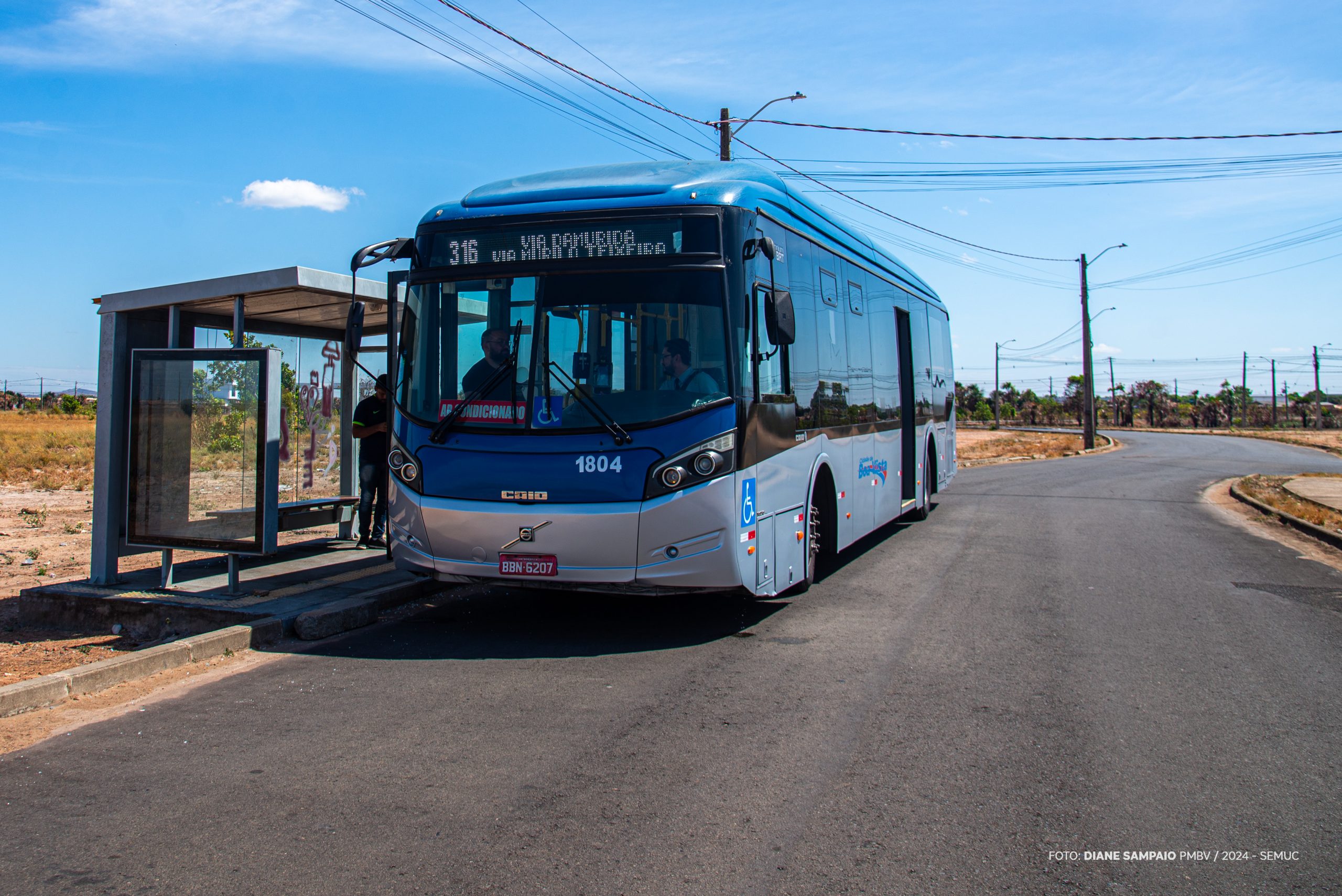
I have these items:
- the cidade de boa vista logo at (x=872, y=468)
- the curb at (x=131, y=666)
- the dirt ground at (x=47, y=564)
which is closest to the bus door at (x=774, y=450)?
the cidade de boa vista logo at (x=872, y=468)

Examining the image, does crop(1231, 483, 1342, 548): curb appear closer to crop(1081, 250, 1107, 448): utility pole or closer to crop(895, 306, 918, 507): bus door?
crop(895, 306, 918, 507): bus door

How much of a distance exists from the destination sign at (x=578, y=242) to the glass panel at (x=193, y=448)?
2.31m

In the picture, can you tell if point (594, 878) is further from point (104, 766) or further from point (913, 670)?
point (913, 670)

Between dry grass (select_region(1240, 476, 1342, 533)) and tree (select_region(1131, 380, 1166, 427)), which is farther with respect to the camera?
tree (select_region(1131, 380, 1166, 427))

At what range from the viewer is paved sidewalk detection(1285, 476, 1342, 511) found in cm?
1727

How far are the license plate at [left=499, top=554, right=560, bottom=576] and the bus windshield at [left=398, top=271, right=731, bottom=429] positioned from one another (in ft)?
2.92

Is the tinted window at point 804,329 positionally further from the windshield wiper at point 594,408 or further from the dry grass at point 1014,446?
the dry grass at point 1014,446

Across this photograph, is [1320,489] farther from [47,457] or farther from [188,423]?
[47,457]

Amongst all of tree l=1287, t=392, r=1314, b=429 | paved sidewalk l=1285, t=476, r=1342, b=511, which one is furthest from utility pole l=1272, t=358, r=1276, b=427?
paved sidewalk l=1285, t=476, r=1342, b=511

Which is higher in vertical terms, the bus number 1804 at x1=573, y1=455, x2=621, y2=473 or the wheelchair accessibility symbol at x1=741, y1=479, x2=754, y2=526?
the bus number 1804 at x1=573, y1=455, x2=621, y2=473

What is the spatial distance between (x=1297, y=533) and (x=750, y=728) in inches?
488

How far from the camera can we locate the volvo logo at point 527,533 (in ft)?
22.0

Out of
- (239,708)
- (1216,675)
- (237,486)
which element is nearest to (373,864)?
(239,708)

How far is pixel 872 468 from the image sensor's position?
420 inches
